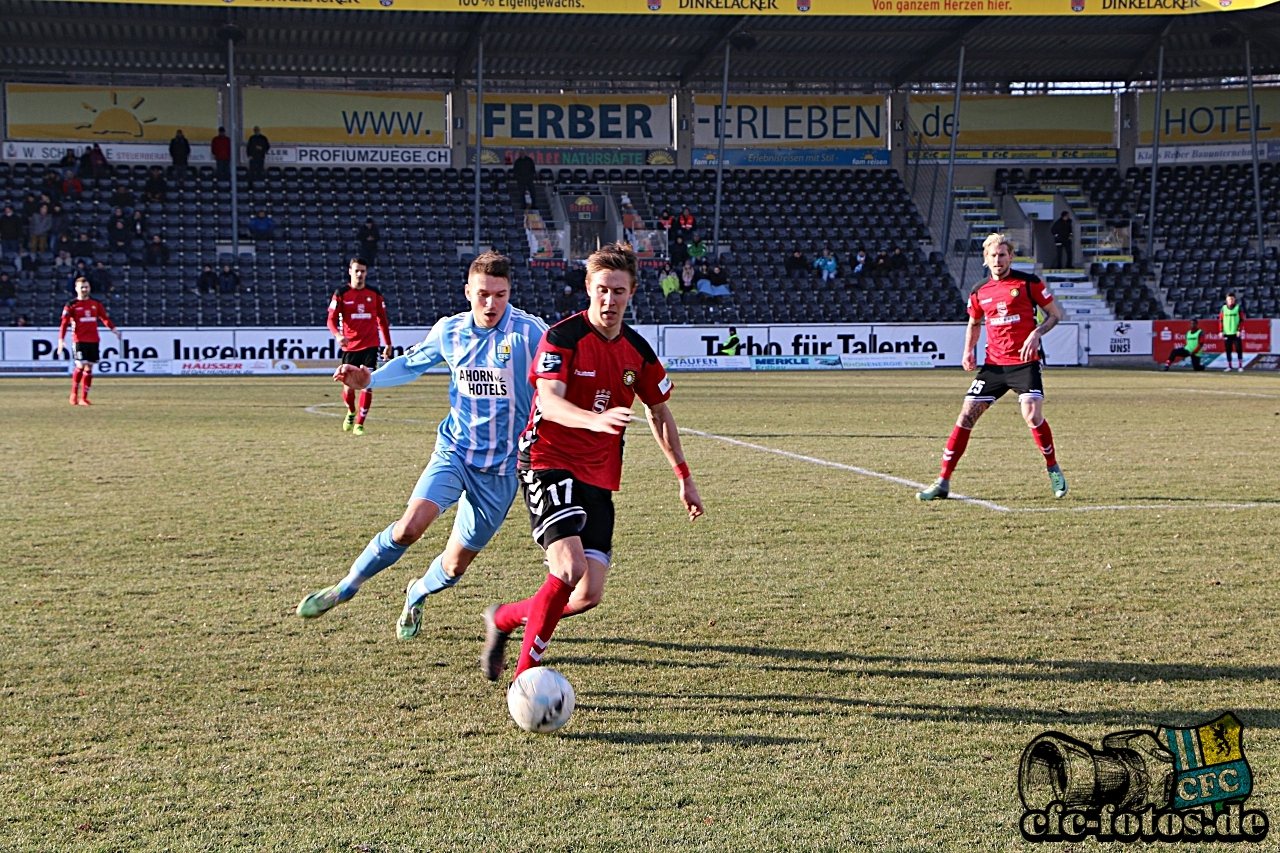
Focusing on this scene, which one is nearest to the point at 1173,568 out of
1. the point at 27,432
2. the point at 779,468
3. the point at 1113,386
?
the point at 779,468

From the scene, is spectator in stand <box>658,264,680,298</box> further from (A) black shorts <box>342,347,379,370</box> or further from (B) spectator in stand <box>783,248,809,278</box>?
(A) black shorts <box>342,347,379,370</box>

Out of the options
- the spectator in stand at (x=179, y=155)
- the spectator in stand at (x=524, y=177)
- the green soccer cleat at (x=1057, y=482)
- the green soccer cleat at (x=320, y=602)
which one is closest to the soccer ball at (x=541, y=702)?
the green soccer cleat at (x=320, y=602)

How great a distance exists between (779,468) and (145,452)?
22.0 feet

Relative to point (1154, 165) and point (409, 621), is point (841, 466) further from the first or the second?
point (1154, 165)

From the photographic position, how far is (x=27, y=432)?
16016mm

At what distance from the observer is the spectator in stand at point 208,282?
1312 inches

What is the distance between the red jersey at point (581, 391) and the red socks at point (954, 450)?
5.59 metres

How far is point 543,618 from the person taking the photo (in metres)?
5.04

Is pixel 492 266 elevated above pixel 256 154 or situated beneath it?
situated beneath

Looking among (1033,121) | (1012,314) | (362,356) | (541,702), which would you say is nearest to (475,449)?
(541,702)

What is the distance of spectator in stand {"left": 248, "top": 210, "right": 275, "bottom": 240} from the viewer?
119 feet

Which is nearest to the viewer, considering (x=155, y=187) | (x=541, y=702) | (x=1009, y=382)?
(x=541, y=702)

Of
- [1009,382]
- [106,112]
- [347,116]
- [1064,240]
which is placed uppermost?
[347,116]

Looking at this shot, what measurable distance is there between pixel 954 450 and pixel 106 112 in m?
36.5
